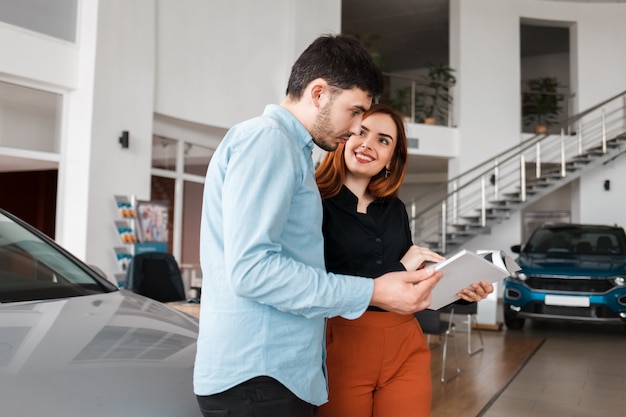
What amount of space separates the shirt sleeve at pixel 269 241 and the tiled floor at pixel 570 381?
124 inches

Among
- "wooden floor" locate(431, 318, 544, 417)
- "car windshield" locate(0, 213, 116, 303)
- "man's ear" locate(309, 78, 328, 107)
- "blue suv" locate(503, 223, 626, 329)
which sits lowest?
"wooden floor" locate(431, 318, 544, 417)

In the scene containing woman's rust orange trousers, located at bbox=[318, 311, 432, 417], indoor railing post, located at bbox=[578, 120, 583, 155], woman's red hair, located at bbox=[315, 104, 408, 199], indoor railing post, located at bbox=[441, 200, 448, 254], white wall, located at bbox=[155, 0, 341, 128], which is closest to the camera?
woman's rust orange trousers, located at bbox=[318, 311, 432, 417]

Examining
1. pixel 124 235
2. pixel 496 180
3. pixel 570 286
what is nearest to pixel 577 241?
pixel 570 286

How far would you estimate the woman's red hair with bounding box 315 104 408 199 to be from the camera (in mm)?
1632

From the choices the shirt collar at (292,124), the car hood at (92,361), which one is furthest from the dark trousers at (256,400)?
the shirt collar at (292,124)

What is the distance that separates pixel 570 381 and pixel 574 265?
2128 millimetres

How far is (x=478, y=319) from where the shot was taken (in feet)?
24.0

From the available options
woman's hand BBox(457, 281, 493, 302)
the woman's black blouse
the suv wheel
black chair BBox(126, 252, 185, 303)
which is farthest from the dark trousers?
the suv wheel

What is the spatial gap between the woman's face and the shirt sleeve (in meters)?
0.60

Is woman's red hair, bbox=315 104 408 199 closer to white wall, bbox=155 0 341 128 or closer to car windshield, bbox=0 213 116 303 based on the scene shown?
car windshield, bbox=0 213 116 303

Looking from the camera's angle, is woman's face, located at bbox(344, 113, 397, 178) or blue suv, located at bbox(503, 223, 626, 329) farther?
blue suv, located at bbox(503, 223, 626, 329)

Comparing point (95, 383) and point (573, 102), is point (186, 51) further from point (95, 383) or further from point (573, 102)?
point (573, 102)

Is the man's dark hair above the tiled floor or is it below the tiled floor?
above

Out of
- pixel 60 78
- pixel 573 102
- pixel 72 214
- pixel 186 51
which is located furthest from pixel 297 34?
pixel 573 102
